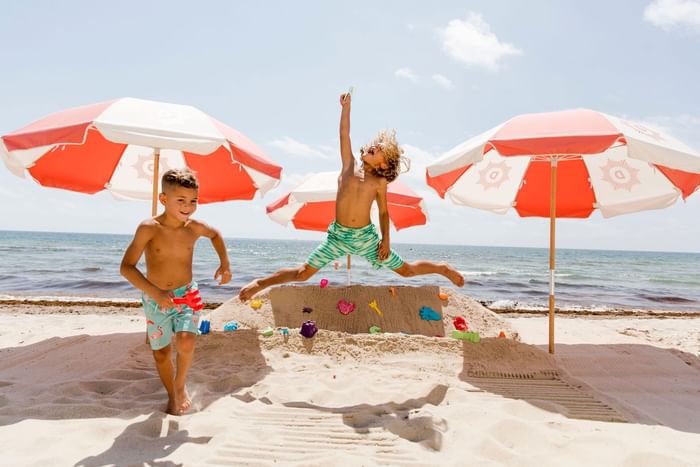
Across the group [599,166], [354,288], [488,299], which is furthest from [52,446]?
[488,299]

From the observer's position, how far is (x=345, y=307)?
6582 millimetres

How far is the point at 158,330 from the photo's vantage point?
3027mm

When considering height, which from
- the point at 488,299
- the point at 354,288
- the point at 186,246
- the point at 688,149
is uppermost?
the point at 688,149

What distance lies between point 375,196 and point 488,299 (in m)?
10.5

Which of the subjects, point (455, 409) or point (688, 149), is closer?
point (455, 409)

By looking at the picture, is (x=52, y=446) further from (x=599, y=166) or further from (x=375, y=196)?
(x=599, y=166)

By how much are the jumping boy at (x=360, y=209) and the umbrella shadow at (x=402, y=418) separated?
3.73 feet

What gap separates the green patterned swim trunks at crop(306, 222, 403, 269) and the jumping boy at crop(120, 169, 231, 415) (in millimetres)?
1095

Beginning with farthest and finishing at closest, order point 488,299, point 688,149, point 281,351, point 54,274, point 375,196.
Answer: point 54,274 < point 488,299 < point 281,351 < point 688,149 < point 375,196

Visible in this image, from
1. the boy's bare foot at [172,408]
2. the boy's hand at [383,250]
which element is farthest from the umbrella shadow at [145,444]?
the boy's hand at [383,250]

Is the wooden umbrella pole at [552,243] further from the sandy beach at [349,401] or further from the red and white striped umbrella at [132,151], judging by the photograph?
the red and white striped umbrella at [132,151]

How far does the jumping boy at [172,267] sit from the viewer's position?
2926mm

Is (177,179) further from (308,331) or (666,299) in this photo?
(666,299)

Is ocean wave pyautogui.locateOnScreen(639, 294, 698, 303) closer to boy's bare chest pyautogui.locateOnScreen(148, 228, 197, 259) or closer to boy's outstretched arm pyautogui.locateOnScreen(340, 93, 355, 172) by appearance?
boy's outstretched arm pyautogui.locateOnScreen(340, 93, 355, 172)
